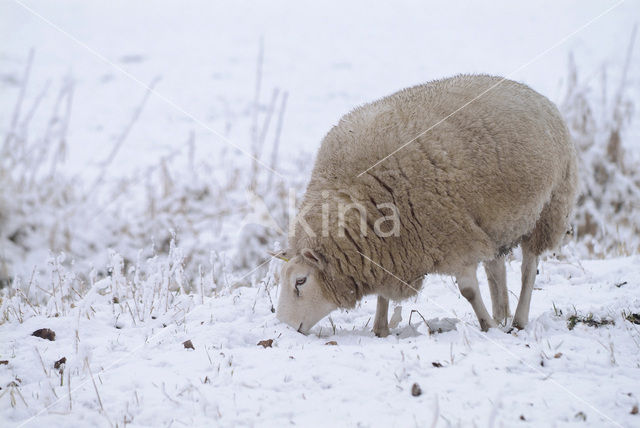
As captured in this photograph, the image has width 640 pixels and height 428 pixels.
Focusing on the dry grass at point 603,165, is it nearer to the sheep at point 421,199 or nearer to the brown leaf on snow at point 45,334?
the sheep at point 421,199

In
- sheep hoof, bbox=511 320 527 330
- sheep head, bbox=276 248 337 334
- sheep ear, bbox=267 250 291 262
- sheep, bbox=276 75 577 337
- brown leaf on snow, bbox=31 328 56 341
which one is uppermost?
sheep, bbox=276 75 577 337

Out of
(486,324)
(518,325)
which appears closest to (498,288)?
(518,325)

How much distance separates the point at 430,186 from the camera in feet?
12.3

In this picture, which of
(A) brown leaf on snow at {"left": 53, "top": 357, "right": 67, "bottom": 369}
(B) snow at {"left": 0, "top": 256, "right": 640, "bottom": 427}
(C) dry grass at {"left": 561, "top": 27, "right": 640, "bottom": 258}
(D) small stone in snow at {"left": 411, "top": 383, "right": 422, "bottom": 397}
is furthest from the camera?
(C) dry grass at {"left": 561, "top": 27, "right": 640, "bottom": 258}

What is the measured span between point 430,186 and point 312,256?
0.85 m

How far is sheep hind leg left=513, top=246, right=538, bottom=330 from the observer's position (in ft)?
13.5

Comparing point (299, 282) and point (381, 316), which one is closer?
point (299, 282)

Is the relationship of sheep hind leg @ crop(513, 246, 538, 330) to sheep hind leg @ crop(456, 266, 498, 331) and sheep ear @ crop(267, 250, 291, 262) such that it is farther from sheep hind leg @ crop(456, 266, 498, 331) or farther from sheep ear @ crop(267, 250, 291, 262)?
sheep ear @ crop(267, 250, 291, 262)

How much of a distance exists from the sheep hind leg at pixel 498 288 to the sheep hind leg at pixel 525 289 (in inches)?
13.3

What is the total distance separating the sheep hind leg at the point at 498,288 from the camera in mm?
4598

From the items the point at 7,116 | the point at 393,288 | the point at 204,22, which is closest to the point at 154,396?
the point at 393,288

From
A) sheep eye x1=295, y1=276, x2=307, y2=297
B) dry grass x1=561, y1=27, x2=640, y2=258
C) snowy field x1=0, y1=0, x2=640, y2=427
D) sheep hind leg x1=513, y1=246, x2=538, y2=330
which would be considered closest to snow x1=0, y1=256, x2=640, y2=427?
snowy field x1=0, y1=0, x2=640, y2=427

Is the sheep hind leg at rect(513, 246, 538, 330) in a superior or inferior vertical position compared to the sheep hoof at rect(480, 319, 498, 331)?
superior

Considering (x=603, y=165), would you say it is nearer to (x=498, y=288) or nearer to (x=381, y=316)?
(x=498, y=288)
